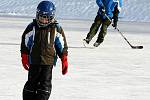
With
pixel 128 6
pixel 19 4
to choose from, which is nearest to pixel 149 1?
pixel 128 6

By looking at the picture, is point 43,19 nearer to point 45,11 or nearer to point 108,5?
point 45,11

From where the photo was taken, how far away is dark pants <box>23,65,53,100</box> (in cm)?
419

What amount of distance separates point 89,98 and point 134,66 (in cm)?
292

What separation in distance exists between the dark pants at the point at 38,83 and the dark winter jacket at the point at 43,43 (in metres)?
0.06

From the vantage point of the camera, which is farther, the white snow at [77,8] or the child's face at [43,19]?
the white snow at [77,8]

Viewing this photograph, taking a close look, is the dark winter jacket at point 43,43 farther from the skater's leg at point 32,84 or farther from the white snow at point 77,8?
the white snow at point 77,8

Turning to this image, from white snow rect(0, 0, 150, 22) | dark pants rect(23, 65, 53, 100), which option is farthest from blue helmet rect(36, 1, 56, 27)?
white snow rect(0, 0, 150, 22)

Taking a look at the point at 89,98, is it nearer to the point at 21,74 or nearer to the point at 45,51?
the point at 45,51

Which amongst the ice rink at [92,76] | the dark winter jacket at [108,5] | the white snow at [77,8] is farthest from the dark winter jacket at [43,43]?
the white snow at [77,8]

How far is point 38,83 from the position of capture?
4246 millimetres

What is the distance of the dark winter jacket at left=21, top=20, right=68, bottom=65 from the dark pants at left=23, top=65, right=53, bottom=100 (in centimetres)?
6

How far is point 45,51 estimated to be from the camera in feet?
13.6

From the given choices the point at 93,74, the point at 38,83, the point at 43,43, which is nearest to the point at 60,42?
the point at 43,43

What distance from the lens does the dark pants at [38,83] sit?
4.19 metres
